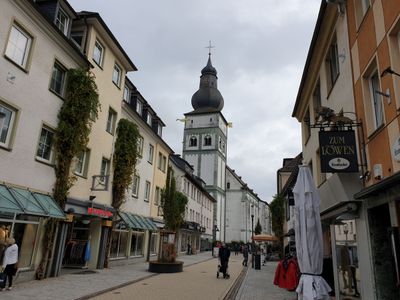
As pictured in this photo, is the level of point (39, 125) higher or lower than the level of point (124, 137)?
lower

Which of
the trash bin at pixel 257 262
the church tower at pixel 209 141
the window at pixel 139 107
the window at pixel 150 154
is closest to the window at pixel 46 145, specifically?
the window at pixel 139 107

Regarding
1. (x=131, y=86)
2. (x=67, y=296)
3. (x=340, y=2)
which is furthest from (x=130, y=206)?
(x=340, y=2)

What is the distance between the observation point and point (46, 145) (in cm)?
1402

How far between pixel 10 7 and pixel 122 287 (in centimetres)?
1093

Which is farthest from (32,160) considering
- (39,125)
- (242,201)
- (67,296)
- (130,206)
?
(242,201)

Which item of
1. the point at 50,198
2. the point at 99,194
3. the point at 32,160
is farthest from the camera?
the point at 99,194

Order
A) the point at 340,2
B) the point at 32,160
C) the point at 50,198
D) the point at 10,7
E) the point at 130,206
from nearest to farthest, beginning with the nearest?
the point at 340,2 < the point at 10,7 < the point at 32,160 < the point at 50,198 < the point at 130,206

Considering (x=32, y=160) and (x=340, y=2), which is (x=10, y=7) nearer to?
(x=32, y=160)

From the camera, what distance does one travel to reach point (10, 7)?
11.9 meters

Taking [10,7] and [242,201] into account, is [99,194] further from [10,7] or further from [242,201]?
[242,201]

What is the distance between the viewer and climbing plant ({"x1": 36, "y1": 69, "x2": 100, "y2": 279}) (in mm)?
13797

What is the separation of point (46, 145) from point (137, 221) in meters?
10.3

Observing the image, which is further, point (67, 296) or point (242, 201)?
point (242, 201)

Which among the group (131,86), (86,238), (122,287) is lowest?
(122,287)
